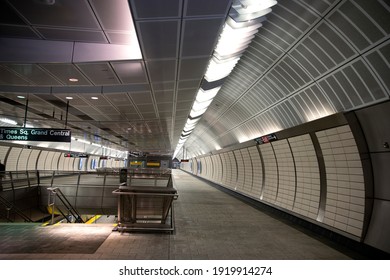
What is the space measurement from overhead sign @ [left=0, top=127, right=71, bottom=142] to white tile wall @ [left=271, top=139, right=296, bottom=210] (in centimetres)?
749

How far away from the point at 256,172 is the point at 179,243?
7866mm

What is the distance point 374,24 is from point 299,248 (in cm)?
465

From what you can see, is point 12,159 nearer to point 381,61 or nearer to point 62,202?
point 62,202

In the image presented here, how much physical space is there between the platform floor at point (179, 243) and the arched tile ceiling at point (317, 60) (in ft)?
10.6

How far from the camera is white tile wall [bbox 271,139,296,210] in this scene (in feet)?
28.4

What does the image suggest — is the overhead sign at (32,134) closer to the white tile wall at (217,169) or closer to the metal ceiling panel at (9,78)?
the metal ceiling panel at (9,78)

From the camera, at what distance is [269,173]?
11039 mm

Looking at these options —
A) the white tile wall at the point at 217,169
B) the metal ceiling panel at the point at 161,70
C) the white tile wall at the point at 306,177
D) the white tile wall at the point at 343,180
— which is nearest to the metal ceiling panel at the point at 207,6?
the metal ceiling panel at the point at 161,70

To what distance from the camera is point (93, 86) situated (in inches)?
289

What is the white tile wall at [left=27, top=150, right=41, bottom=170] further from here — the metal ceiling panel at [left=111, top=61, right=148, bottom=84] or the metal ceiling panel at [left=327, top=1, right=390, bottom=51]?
the metal ceiling panel at [left=327, top=1, right=390, bottom=51]

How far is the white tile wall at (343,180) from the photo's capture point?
538 centimetres

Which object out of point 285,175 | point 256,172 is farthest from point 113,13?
point 256,172

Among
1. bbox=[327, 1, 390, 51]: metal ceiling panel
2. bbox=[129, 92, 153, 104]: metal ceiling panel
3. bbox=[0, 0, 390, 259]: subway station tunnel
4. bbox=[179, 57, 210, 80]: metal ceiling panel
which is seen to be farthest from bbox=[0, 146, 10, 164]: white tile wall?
bbox=[327, 1, 390, 51]: metal ceiling panel

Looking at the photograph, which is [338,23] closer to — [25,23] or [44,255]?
[25,23]
